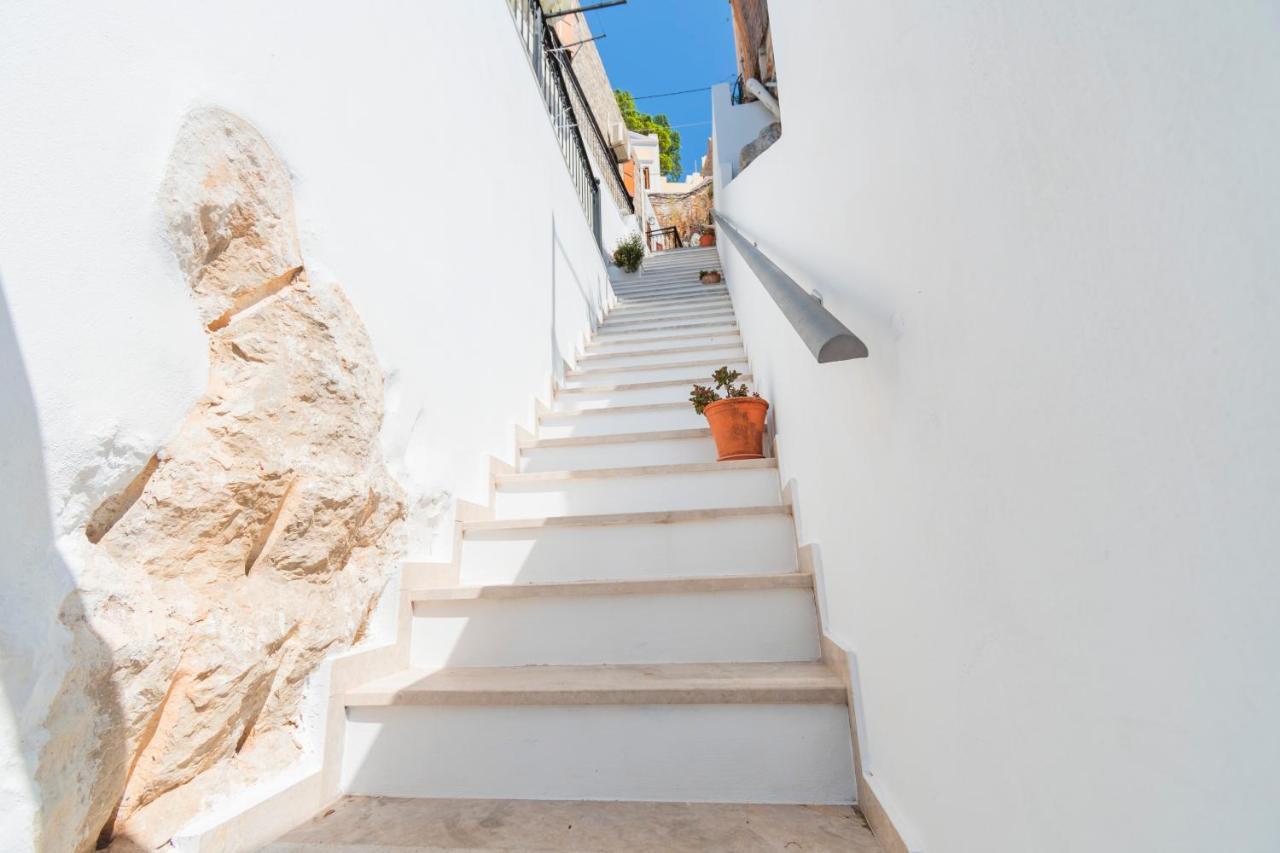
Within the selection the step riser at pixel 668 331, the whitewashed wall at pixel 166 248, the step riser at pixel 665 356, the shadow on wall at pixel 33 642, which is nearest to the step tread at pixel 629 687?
the whitewashed wall at pixel 166 248

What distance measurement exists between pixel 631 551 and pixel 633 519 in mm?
100

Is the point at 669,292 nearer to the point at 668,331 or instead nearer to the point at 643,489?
the point at 668,331

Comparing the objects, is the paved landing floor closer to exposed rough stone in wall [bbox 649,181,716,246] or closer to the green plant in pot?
the green plant in pot

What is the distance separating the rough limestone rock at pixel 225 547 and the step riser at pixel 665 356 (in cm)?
237

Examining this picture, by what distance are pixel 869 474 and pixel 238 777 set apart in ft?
4.24

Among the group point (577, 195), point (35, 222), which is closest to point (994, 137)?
point (35, 222)

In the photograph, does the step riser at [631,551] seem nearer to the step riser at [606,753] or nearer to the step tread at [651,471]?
the step tread at [651,471]

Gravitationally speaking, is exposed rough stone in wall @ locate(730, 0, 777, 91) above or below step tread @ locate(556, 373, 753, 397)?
above

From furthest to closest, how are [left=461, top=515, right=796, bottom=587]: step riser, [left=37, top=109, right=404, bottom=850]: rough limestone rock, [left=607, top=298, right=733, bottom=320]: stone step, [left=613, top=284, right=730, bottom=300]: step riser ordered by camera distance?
[left=613, top=284, right=730, bottom=300]: step riser < [left=607, top=298, right=733, bottom=320]: stone step < [left=461, top=515, right=796, bottom=587]: step riser < [left=37, top=109, right=404, bottom=850]: rough limestone rock

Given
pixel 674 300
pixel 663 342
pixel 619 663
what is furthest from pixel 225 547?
pixel 674 300

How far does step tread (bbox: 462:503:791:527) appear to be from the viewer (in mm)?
1934

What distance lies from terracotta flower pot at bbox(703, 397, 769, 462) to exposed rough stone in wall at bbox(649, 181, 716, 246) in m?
13.1

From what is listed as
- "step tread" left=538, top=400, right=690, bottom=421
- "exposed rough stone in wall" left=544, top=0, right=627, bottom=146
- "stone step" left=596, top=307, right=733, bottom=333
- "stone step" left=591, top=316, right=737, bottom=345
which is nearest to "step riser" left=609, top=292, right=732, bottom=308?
"stone step" left=596, top=307, right=733, bottom=333

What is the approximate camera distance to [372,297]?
1.64 metres
